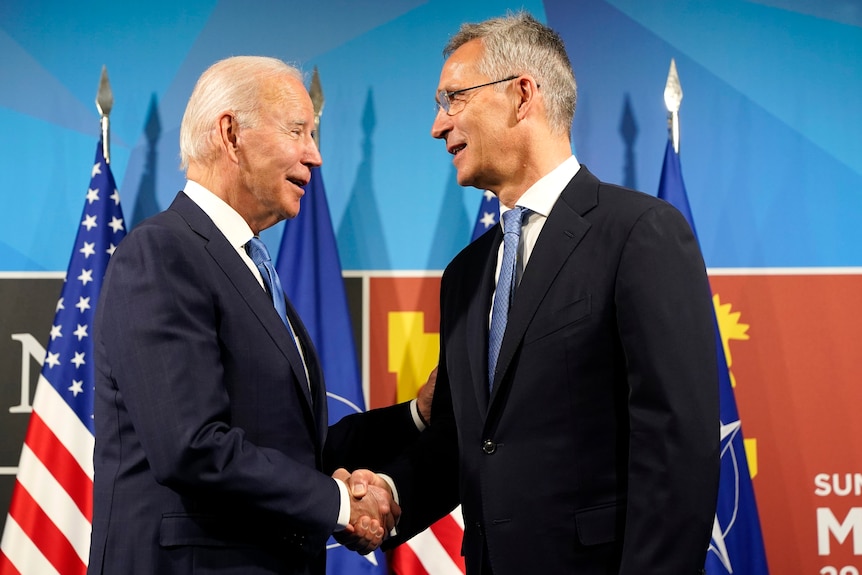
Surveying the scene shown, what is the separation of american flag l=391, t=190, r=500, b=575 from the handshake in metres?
1.15

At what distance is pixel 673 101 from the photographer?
371cm

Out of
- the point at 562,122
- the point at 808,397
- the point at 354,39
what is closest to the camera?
the point at 562,122

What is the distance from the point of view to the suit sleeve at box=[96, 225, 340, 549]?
6.22 feet

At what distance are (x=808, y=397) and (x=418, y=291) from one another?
1643mm

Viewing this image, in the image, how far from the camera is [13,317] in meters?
3.90

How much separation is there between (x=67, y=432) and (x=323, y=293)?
3.63ft

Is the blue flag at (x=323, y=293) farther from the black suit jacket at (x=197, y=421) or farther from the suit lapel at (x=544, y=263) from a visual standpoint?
the suit lapel at (x=544, y=263)

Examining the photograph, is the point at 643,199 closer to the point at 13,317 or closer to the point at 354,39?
the point at 354,39

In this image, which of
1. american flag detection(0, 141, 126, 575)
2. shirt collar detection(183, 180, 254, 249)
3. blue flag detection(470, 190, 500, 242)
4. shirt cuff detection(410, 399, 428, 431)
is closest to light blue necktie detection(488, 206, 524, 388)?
shirt collar detection(183, 180, 254, 249)

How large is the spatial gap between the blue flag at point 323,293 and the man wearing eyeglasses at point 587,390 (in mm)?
1378

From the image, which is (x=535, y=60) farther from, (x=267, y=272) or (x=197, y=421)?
(x=197, y=421)

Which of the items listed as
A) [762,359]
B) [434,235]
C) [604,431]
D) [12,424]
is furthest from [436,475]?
[12,424]

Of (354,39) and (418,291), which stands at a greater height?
(354,39)

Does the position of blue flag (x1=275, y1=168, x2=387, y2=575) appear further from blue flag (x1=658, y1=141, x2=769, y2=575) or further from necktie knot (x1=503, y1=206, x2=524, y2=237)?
necktie knot (x1=503, y1=206, x2=524, y2=237)
